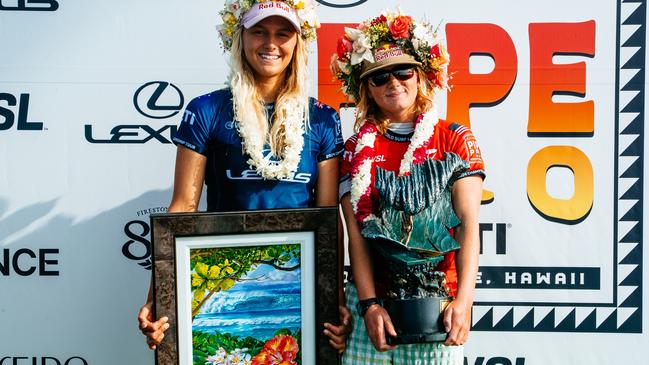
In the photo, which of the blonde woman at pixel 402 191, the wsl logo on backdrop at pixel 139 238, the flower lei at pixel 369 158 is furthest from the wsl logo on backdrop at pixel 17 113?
the flower lei at pixel 369 158

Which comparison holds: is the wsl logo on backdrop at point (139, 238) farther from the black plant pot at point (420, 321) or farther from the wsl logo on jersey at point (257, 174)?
the black plant pot at point (420, 321)

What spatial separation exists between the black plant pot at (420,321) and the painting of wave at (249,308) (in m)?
0.36

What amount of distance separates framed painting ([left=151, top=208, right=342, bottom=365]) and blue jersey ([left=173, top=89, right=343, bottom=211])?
0.20m

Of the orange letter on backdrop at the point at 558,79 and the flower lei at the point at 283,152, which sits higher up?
the orange letter on backdrop at the point at 558,79

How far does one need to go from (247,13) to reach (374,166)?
728mm

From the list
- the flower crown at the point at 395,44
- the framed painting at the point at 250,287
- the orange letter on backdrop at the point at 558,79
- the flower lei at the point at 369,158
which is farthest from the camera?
the orange letter on backdrop at the point at 558,79

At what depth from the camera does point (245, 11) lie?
2.47 meters

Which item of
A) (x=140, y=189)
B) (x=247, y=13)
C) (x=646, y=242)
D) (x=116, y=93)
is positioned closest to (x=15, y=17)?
(x=116, y=93)

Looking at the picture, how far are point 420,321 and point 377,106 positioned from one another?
2.76 feet

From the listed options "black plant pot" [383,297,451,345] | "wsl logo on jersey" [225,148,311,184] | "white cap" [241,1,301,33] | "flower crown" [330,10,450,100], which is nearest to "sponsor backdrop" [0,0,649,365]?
"flower crown" [330,10,450,100]

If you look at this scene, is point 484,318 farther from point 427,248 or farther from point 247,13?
point 247,13

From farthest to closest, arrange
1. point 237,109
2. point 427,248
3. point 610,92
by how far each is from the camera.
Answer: point 610,92
point 237,109
point 427,248

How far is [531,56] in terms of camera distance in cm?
329

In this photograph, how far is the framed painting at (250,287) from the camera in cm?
223
